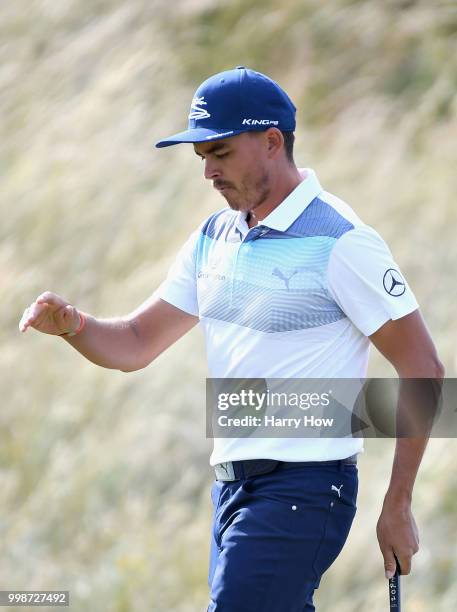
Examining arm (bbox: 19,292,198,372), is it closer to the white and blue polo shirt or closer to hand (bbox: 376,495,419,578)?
the white and blue polo shirt

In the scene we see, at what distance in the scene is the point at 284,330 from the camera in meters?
3.43

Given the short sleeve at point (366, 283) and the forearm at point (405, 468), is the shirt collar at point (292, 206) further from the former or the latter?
the forearm at point (405, 468)

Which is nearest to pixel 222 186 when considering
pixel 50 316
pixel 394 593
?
pixel 50 316

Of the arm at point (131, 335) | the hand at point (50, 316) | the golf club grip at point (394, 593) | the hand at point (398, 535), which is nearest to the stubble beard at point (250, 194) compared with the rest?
the arm at point (131, 335)

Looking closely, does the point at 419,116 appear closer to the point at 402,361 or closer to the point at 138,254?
the point at 138,254

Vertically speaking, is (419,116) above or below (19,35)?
below

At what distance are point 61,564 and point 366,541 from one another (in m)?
1.61

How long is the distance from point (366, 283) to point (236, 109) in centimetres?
64

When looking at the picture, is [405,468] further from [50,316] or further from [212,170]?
[50,316]

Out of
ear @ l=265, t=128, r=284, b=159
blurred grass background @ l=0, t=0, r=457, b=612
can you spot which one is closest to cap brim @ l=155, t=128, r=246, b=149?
ear @ l=265, t=128, r=284, b=159

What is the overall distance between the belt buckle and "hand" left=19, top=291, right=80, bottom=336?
66 centimetres

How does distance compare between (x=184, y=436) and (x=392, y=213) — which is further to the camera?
(x=392, y=213)

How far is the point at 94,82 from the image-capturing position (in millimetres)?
9477

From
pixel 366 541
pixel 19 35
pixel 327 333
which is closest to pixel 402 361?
pixel 327 333
